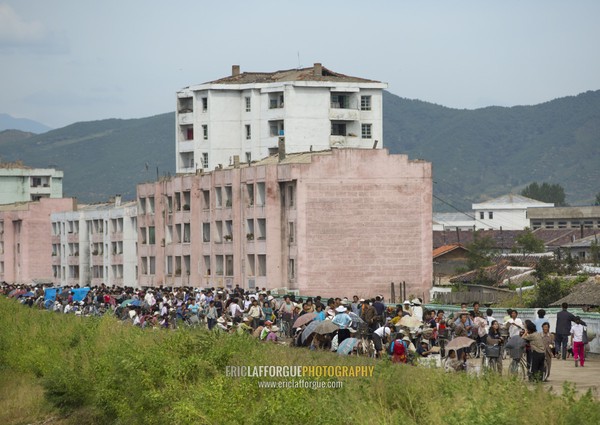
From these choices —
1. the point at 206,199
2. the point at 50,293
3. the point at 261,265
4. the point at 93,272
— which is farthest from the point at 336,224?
the point at 93,272

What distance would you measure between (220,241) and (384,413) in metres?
65.0

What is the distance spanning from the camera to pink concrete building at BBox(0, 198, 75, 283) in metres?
134

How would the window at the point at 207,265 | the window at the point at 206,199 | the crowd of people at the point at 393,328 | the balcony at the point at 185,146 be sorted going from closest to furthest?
the crowd of people at the point at 393,328 < the window at the point at 207,265 < the window at the point at 206,199 < the balcony at the point at 185,146

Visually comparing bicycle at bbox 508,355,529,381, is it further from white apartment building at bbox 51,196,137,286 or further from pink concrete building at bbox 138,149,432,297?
white apartment building at bbox 51,196,137,286

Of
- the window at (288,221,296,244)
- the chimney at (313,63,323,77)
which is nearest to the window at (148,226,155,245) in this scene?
the chimney at (313,63,323,77)

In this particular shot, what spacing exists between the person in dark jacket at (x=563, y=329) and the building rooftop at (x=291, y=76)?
74.0 m

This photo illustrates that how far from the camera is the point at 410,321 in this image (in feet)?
121

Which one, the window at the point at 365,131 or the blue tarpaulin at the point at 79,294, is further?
the window at the point at 365,131

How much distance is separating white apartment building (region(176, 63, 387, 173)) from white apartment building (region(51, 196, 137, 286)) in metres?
7.82

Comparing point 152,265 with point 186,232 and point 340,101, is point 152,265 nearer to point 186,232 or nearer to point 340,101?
point 186,232

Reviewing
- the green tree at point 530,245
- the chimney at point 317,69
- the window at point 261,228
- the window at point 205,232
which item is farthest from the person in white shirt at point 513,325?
the green tree at point 530,245

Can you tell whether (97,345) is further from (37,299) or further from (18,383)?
(37,299)

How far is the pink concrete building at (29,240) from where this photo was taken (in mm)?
134375

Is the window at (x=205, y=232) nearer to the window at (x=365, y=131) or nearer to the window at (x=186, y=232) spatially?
the window at (x=186, y=232)
